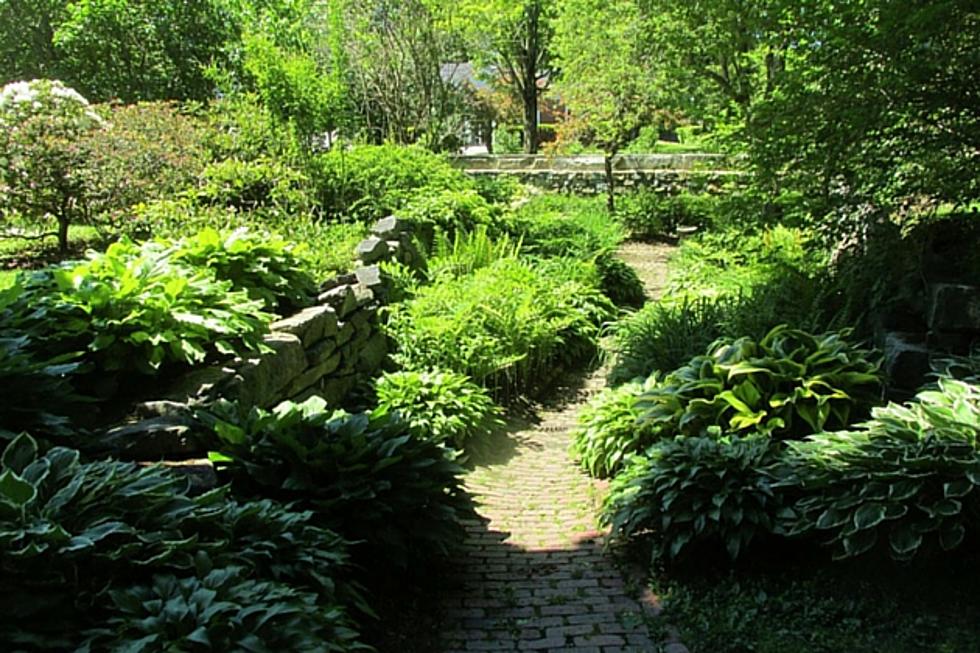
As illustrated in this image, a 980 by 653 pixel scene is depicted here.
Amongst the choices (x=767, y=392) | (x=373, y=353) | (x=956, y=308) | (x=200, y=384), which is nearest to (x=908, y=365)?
(x=956, y=308)

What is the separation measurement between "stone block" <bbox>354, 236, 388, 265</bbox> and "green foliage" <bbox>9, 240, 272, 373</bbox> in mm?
2700

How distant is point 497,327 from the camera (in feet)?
21.4

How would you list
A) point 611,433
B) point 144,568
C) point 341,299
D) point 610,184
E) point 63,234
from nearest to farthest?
point 144,568 → point 611,433 → point 341,299 → point 63,234 → point 610,184

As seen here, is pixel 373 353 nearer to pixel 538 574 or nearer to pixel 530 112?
pixel 538 574

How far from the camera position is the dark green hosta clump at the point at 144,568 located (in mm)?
2104

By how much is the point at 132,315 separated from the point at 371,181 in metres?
5.51

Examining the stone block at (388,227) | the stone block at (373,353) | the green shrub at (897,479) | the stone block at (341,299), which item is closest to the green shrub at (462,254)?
the stone block at (388,227)

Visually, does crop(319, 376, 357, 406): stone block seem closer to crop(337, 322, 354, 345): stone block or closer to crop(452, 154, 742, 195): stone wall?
crop(337, 322, 354, 345): stone block

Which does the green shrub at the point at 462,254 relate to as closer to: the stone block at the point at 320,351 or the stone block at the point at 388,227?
the stone block at the point at 388,227

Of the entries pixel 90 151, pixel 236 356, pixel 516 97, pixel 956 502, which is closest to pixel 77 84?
pixel 90 151

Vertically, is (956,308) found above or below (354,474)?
above

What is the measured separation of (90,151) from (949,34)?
7717mm

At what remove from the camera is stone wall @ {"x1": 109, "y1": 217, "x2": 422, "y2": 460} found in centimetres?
337

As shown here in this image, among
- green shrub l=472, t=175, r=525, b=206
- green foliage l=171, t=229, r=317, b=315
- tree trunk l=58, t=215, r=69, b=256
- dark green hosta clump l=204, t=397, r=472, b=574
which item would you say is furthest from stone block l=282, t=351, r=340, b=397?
green shrub l=472, t=175, r=525, b=206
